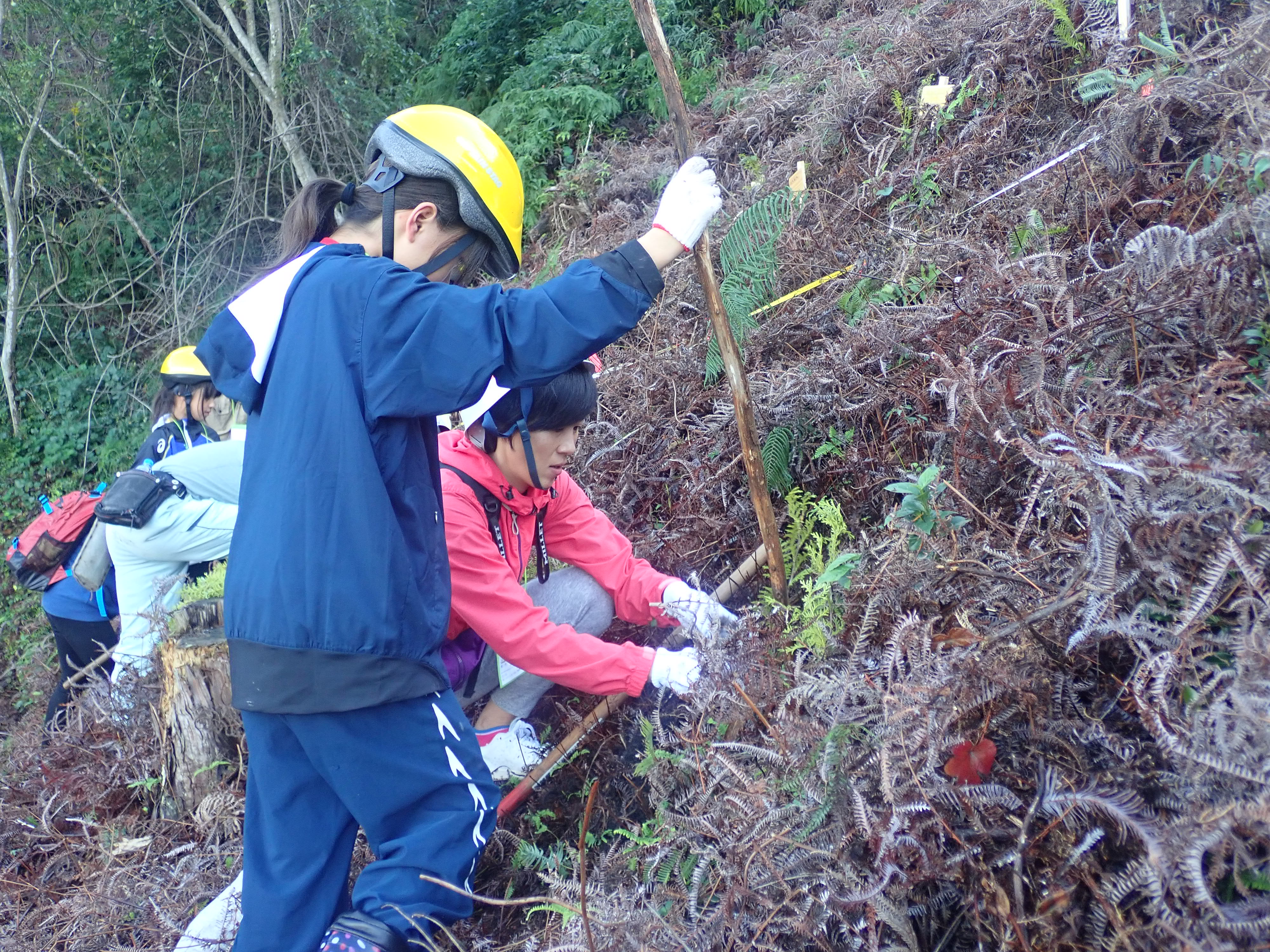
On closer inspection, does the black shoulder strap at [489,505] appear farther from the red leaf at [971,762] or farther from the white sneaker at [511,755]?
the red leaf at [971,762]

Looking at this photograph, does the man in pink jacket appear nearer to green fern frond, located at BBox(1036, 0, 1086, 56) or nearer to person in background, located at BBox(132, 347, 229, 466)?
person in background, located at BBox(132, 347, 229, 466)

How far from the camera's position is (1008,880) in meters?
1.62

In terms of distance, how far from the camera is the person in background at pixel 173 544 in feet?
13.8

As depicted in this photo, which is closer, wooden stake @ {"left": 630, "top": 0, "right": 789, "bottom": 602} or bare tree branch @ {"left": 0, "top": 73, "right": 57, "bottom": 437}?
wooden stake @ {"left": 630, "top": 0, "right": 789, "bottom": 602}

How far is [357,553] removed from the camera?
86.5 inches

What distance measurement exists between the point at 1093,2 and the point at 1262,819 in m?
3.90

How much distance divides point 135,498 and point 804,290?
3185mm

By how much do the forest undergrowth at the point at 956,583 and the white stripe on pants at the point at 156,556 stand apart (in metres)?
0.29

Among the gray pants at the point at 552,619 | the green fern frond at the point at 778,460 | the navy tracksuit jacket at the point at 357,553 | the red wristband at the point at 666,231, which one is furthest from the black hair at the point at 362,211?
the green fern frond at the point at 778,460

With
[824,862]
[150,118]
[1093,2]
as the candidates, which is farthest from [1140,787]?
[150,118]

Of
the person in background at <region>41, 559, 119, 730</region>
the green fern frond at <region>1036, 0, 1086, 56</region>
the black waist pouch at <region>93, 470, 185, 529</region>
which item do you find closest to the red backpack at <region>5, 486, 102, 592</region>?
the person in background at <region>41, 559, 119, 730</region>

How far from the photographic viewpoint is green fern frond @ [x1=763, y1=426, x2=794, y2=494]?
3379 millimetres

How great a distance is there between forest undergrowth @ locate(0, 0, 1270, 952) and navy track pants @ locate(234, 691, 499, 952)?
312 mm

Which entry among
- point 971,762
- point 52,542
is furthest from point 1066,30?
point 52,542
